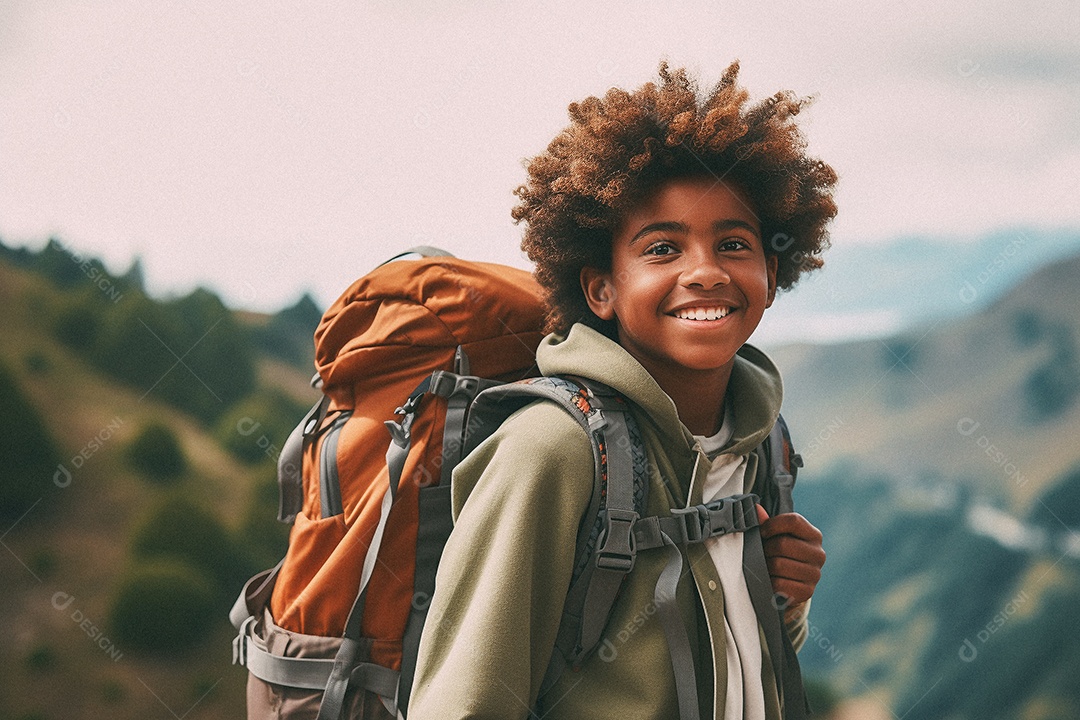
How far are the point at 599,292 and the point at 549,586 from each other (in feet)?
1.40

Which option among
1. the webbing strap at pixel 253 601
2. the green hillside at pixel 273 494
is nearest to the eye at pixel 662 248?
the webbing strap at pixel 253 601

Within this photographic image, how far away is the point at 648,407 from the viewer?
3.55 feet

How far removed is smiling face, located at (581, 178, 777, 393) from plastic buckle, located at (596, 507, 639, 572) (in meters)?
0.24

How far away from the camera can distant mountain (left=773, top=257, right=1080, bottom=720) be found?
12.5ft

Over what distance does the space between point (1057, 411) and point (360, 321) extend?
361cm

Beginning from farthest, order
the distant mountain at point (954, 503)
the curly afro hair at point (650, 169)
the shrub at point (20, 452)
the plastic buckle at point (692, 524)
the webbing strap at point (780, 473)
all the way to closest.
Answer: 1. the distant mountain at point (954, 503)
2. the shrub at point (20, 452)
3. the webbing strap at point (780, 473)
4. the curly afro hair at point (650, 169)
5. the plastic buckle at point (692, 524)

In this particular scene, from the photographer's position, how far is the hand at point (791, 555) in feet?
3.83

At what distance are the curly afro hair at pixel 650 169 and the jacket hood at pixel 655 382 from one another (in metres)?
0.11

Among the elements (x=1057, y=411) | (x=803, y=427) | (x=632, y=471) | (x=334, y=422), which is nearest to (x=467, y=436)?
(x=632, y=471)

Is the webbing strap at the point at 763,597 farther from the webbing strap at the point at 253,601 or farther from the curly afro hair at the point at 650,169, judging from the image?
the webbing strap at the point at 253,601

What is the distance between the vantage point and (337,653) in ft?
4.40

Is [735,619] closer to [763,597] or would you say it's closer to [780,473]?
[763,597]

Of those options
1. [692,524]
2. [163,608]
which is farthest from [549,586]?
[163,608]

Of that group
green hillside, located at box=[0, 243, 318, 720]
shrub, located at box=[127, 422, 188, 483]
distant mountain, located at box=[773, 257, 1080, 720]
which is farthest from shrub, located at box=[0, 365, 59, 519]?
distant mountain, located at box=[773, 257, 1080, 720]
